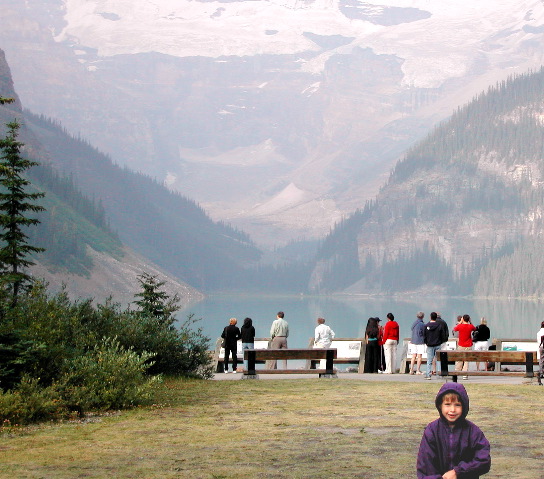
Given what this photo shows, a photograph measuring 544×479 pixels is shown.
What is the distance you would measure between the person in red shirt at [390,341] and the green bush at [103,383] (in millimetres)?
12658

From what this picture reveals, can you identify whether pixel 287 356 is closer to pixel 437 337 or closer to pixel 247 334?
pixel 247 334

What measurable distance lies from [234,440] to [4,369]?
4494mm

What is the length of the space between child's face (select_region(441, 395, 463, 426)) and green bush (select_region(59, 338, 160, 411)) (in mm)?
10084

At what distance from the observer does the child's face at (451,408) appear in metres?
7.42

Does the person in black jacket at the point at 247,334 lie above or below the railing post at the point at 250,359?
above

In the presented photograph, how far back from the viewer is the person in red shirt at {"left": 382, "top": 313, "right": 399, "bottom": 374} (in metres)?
29.5

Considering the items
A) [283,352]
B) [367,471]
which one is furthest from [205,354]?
[367,471]

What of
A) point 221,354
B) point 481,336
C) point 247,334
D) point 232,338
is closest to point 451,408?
point 481,336

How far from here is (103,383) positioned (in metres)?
17.2

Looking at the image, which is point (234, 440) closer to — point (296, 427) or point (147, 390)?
point (296, 427)

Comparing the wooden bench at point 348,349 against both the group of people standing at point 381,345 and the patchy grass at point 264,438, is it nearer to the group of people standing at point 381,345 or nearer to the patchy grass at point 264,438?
the group of people standing at point 381,345

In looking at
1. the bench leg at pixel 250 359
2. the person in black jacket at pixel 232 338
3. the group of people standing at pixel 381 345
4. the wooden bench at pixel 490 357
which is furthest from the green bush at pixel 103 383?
the group of people standing at pixel 381 345

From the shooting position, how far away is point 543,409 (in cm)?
1778

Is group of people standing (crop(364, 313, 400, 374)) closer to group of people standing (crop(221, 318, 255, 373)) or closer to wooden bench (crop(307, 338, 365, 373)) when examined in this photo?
wooden bench (crop(307, 338, 365, 373))
